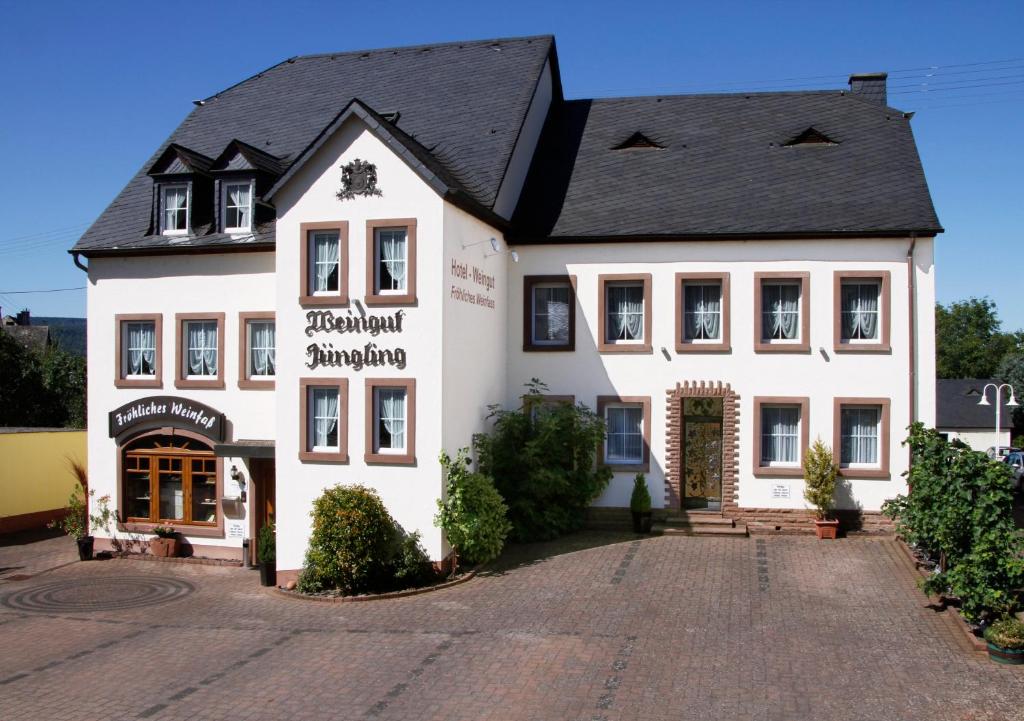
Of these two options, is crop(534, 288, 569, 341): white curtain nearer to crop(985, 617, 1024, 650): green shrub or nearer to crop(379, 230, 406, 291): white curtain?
crop(379, 230, 406, 291): white curtain

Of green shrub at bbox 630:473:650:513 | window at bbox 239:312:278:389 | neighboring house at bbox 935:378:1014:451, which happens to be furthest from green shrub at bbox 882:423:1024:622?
neighboring house at bbox 935:378:1014:451

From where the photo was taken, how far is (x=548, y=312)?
21.6m

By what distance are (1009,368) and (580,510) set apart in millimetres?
37844

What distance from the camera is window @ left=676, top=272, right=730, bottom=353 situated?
20.6 meters

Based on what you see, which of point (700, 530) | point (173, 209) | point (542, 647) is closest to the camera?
point (542, 647)

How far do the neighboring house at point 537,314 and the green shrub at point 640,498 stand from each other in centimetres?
49

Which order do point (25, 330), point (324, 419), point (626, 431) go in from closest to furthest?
point (324, 419)
point (626, 431)
point (25, 330)

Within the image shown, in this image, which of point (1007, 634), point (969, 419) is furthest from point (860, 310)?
point (969, 419)

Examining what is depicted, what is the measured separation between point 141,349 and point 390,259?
746cm

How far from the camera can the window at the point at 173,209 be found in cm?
2147

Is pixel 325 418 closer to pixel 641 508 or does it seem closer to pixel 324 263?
pixel 324 263

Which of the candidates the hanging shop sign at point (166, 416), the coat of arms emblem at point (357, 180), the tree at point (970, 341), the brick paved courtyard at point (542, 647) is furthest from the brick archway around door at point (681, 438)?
the tree at point (970, 341)

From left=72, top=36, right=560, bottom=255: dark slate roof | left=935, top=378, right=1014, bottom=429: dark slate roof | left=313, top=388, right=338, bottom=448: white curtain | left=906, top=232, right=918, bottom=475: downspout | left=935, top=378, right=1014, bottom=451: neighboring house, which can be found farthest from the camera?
left=935, top=378, right=1014, bottom=429: dark slate roof

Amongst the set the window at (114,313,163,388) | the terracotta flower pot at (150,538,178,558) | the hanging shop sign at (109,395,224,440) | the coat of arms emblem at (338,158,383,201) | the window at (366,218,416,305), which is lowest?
the terracotta flower pot at (150,538,178,558)
